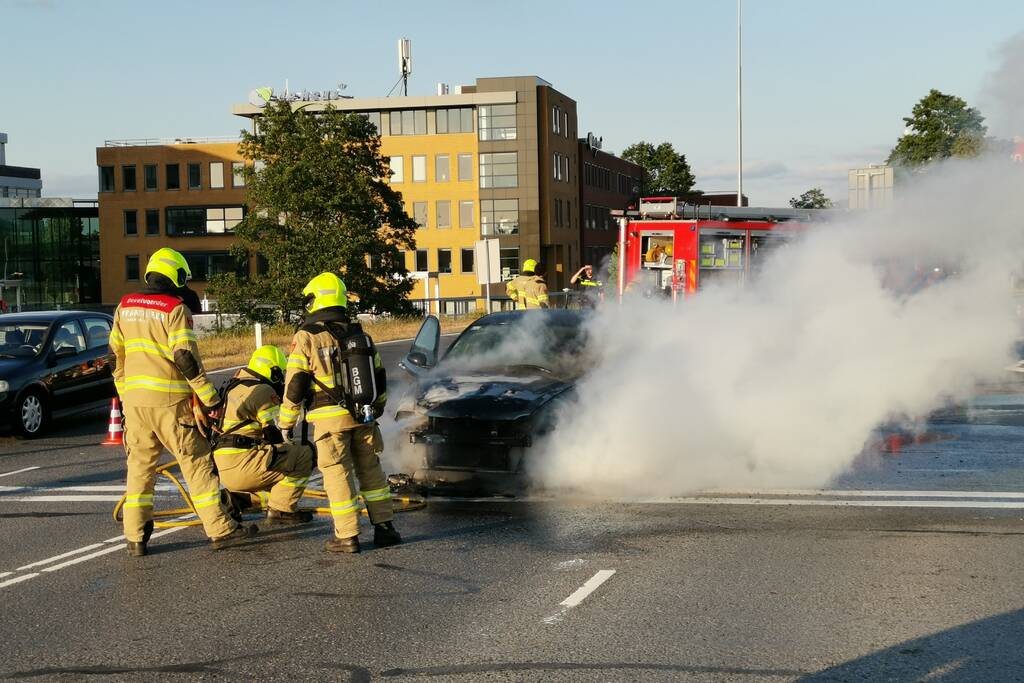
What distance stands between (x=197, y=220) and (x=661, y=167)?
42361 millimetres

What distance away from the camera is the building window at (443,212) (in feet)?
268

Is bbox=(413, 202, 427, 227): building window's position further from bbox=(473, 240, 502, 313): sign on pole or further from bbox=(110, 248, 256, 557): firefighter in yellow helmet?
bbox=(110, 248, 256, 557): firefighter in yellow helmet

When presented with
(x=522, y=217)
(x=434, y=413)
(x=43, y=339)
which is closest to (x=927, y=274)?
(x=434, y=413)

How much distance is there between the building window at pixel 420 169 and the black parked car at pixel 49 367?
66.3 m

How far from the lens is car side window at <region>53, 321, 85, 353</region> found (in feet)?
49.1

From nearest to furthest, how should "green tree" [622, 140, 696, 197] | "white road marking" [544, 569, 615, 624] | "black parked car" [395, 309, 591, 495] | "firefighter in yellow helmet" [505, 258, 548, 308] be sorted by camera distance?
1. "white road marking" [544, 569, 615, 624]
2. "black parked car" [395, 309, 591, 495]
3. "firefighter in yellow helmet" [505, 258, 548, 308]
4. "green tree" [622, 140, 696, 197]

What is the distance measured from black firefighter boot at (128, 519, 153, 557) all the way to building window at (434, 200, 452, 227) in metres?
74.6

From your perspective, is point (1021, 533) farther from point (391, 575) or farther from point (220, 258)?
point (220, 258)

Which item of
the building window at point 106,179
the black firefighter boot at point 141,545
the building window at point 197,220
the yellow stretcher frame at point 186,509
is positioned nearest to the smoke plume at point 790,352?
the yellow stretcher frame at point 186,509

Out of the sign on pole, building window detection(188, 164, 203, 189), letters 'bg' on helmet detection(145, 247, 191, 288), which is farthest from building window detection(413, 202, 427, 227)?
letters 'bg' on helmet detection(145, 247, 191, 288)

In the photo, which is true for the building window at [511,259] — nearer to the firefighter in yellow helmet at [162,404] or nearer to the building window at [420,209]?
the building window at [420,209]

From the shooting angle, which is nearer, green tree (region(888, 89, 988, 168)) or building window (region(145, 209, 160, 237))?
green tree (region(888, 89, 988, 168))

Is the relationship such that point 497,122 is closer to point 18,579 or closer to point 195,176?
point 195,176

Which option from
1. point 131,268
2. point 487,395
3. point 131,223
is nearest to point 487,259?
point 487,395
